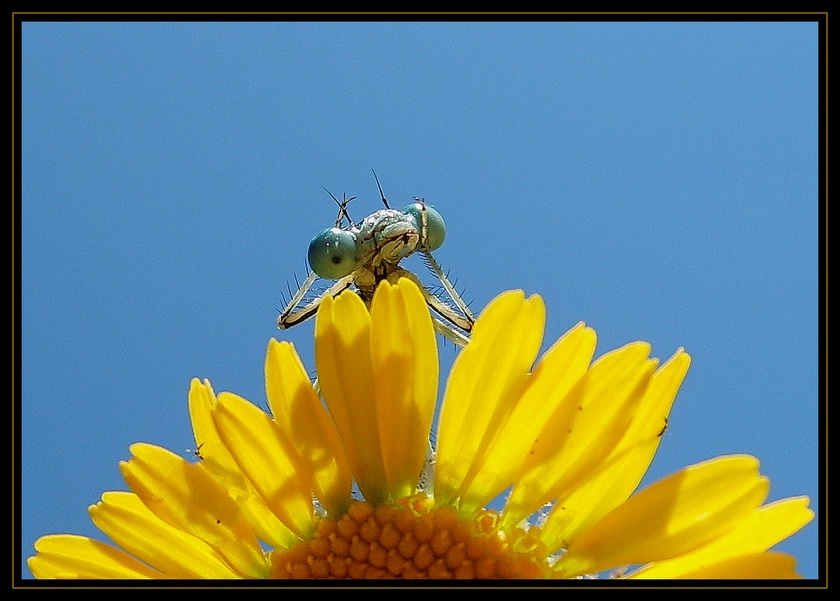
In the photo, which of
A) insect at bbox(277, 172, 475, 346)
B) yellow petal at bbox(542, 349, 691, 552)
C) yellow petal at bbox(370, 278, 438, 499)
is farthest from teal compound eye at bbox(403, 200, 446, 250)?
yellow petal at bbox(542, 349, 691, 552)

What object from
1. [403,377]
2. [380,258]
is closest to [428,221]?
[380,258]

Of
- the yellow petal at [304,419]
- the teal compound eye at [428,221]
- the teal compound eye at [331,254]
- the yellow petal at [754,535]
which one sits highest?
the teal compound eye at [428,221]

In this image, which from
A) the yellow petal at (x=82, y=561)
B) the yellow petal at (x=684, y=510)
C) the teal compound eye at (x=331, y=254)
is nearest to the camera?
the yellow petal at (x=684, y=510)

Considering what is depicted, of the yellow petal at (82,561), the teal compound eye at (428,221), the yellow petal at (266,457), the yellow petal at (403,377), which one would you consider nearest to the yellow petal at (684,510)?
the yellow petal at (403,377)

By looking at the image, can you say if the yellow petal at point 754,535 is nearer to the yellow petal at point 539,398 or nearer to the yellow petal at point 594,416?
the yellow petal at point 594,416
